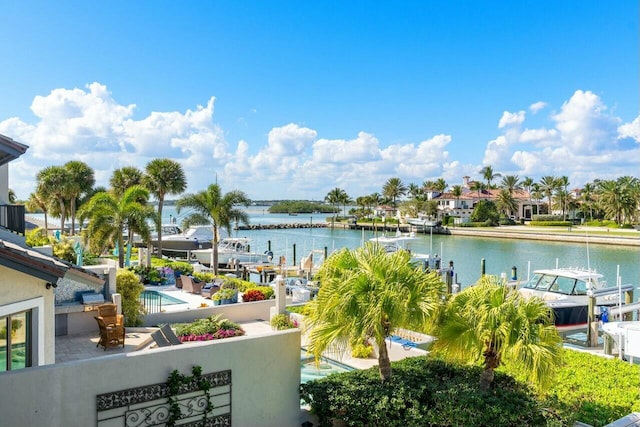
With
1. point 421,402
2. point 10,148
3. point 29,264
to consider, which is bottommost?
point 421,402

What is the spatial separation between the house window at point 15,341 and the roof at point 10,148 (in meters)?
2.89

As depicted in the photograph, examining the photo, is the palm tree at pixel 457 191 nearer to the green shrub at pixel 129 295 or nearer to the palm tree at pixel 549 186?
the palm tree at pixel 549 186

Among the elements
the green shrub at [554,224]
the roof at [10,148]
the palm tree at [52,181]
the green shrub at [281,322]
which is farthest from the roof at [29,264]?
the green shrub at [554,224]

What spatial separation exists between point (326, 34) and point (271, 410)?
29833 mm

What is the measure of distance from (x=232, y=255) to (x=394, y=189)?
81.9 meters

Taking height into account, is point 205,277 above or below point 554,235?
below

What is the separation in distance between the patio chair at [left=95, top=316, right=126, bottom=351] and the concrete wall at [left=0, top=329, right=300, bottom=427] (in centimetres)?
703

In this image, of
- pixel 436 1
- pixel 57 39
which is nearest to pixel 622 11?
pixel 436 1

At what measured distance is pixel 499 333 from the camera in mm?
7309

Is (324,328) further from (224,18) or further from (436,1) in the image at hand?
(436,1)

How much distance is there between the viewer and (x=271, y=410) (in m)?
7.55

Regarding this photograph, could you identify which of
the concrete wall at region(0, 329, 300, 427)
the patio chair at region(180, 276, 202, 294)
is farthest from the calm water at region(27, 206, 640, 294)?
the concrete wall at region(0, 329, 300, 427)

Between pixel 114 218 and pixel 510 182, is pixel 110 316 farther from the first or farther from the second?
pixel 510 182

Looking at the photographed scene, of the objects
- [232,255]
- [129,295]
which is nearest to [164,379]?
[129,295]
